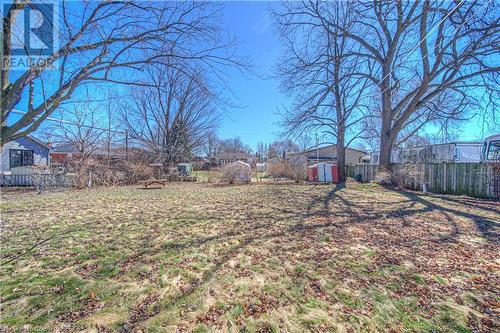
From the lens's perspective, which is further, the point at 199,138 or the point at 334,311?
the point at 199,138

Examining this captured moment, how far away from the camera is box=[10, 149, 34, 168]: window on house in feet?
62.3

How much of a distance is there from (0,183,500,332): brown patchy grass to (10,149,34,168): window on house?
65.3ft

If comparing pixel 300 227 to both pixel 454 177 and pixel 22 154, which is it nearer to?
pixel 454 177

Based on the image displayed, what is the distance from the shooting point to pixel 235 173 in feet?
50.4

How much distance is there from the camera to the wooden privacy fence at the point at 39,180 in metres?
11.4

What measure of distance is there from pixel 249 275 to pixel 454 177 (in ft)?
37.9

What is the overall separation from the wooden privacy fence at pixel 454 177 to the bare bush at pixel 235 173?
8.93 m

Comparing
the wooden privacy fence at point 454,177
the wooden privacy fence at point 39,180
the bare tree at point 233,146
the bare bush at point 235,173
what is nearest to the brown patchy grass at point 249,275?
the wooden privacy fence at point 454,177

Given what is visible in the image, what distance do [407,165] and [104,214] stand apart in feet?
44.2

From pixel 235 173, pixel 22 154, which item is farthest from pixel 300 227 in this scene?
pixel 22 154

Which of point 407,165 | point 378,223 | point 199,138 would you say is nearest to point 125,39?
point 378,223

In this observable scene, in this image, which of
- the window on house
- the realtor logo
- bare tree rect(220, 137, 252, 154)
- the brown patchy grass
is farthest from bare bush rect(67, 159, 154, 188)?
bare tree rect(220, 137, 252, 154)

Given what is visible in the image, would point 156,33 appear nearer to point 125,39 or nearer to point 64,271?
point 125,39

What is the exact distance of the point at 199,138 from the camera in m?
23.2
